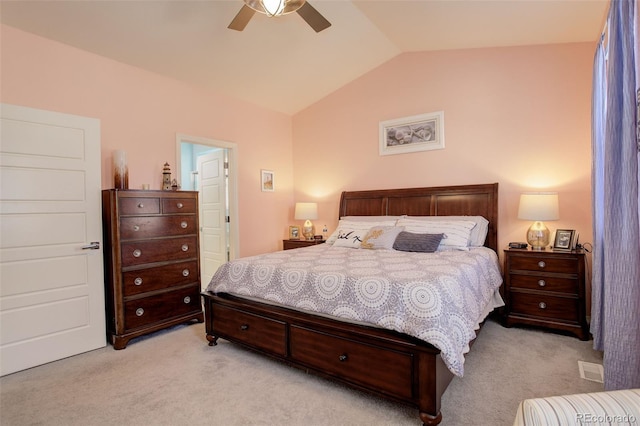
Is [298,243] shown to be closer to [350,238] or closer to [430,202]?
[350,238]

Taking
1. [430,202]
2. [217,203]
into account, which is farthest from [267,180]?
[430,202]

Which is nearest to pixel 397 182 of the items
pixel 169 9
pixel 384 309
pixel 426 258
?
pixel 426 258

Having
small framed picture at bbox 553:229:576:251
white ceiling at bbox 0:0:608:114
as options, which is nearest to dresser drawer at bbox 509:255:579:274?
small framed picture at bbox 553:229:576:251

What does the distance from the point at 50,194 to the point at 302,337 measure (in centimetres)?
239

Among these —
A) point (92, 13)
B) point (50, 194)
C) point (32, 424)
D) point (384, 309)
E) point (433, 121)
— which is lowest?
point (32, 424)

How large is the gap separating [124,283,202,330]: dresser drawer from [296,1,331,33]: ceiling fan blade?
9.10 ft

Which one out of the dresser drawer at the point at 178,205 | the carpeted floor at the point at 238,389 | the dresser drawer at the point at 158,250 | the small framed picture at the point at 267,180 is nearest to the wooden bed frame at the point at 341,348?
the carpeted floor at the point at 238,389

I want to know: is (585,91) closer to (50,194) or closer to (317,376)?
(317,376)

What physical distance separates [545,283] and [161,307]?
3729 millimetres

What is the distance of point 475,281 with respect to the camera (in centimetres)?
248

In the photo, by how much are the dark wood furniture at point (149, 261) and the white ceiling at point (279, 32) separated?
145 centimetres

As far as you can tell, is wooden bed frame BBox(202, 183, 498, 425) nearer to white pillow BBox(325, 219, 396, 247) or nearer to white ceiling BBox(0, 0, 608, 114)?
white pillow BBox(325, 219, 396, 247)

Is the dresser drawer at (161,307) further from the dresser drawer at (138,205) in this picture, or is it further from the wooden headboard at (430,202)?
the wooden headboard at (430,202)

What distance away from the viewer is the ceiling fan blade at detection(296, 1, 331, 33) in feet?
7.77
